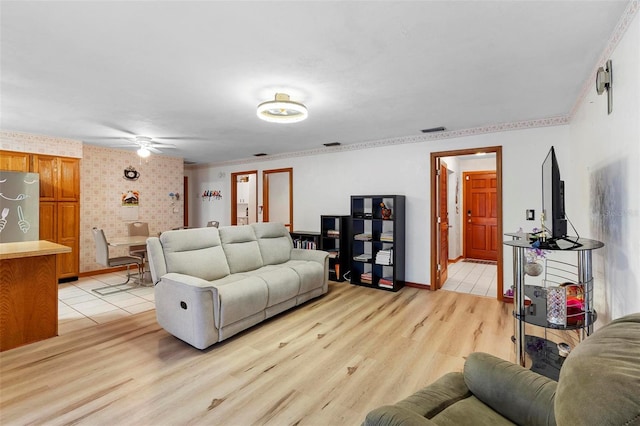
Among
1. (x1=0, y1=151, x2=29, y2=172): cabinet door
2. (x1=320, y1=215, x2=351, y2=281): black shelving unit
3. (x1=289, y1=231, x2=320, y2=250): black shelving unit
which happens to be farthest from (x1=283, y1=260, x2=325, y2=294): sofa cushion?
(x1=0, y1=151, x2=29, y2=172): cabinet door

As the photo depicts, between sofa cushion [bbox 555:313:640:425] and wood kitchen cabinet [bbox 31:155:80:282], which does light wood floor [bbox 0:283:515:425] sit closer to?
sofa cushion [bbox 555:313:640:425]

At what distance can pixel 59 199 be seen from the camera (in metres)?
4.82

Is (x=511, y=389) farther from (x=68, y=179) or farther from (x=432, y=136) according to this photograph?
(x=68, y=179)

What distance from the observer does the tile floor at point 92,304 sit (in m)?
3.33

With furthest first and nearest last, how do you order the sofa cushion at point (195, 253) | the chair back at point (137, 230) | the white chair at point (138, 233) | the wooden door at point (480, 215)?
the wooden door at point (480, 215) < the chair back at point (137, 230) < the white chair at point (138, 233) < the sofa cushion at point (195, 253)

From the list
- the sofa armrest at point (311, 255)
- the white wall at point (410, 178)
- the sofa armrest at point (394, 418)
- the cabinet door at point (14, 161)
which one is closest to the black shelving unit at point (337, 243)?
the white wall at point (410, 178)

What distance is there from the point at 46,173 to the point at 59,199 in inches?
16.8

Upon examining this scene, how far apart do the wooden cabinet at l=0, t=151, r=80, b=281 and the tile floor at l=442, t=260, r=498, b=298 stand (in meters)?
6.01

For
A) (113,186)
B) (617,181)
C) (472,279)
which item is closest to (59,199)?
(113,186)

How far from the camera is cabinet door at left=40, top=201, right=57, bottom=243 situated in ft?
15.3

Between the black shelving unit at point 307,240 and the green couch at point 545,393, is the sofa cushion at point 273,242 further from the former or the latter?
the green couch at point 545,393

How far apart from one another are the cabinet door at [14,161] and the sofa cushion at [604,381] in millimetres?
6317

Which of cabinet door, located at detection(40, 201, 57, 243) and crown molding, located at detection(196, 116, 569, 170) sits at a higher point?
crown molding, located at detection(196, 116, 569, 170)

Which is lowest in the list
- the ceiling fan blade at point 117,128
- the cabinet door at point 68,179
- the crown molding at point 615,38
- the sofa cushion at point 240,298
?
the sofa cushion at point 240,298
